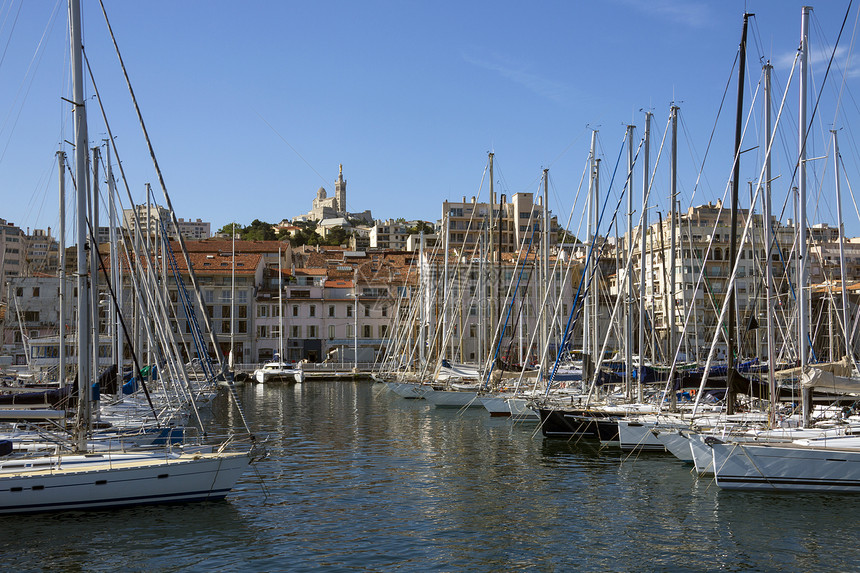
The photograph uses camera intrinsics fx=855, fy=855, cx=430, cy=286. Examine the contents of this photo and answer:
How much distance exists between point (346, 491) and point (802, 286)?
47.1ft

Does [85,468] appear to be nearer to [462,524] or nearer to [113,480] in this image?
[113,480]

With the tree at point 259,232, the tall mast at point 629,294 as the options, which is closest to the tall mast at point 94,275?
the tall mast at point 629,294

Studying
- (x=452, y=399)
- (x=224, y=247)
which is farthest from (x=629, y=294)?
(x=224, y=247)

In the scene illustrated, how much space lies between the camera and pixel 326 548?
58.9ft

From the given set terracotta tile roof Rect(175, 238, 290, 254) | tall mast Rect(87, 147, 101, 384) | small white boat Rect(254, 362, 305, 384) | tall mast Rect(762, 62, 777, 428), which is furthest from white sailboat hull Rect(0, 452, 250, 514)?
terracotta tile roof Rect(175, 238, 290, 254)

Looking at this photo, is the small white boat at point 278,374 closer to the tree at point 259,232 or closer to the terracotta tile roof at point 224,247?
the terracotta tile roof at point 224,247

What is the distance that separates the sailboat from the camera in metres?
19.5

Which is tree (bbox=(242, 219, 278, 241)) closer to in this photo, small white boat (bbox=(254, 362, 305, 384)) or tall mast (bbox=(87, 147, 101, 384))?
small white boat (bbox=(254, 362, 305, 384))

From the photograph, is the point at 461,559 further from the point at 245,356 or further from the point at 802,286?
the point at 245,356

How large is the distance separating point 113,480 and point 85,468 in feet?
2.50

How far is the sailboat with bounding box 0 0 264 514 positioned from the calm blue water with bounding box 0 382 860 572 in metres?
0.43

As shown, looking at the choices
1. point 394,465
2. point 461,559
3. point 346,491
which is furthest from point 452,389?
point 461,559

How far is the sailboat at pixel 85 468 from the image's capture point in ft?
64.1

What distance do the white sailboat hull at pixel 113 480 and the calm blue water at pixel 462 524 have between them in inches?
14.0
